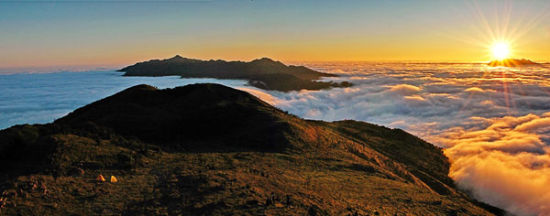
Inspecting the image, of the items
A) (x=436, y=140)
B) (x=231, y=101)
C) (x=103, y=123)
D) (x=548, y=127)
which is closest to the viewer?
(x=103, y=123)

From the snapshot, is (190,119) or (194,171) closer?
(194,171)

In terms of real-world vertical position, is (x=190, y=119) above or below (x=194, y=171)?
above

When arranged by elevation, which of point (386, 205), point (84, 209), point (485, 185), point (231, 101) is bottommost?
point (485, 185)

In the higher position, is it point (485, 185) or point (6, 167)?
point (6, 167)

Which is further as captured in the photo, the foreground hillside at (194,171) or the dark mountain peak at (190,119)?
the dark mountain peak at (190,119)

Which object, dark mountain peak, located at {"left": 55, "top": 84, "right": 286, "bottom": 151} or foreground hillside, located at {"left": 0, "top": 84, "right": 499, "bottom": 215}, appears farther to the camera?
dark mountain peak, located at {"left": 55, "top": 84, "right": 286, "bottom": 151}

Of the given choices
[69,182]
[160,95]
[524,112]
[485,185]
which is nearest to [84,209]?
[69,182]

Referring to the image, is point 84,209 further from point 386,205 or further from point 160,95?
point 160,95

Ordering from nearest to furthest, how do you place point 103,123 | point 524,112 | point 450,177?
point 103,123 → point 450,177 → point 524,112
